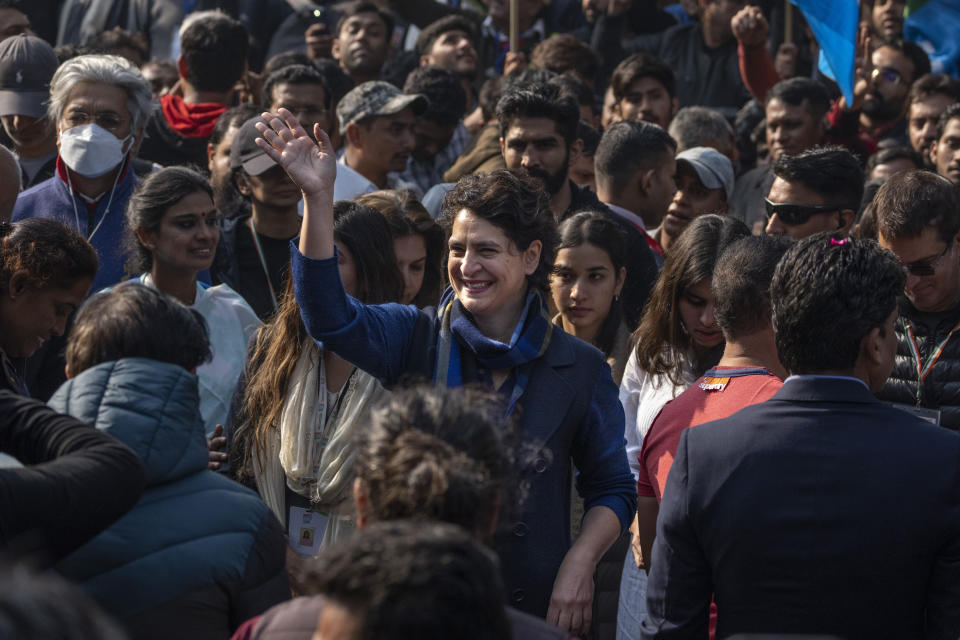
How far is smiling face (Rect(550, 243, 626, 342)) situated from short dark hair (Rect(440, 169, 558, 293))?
4.29 ft

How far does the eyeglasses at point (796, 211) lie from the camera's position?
16.8ft

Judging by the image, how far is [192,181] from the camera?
471 centimetres

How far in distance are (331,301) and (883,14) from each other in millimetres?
7897

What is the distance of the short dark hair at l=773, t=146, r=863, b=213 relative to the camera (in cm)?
515

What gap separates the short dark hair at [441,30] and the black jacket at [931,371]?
5.28 meters

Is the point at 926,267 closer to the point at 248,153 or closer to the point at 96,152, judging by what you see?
the point at 248,153

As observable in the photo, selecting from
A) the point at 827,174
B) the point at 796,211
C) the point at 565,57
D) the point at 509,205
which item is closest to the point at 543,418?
the point at 509,205

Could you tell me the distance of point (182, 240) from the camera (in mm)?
4594

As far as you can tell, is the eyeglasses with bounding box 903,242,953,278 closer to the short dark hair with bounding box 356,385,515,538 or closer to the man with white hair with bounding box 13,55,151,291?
the short dark hair with bounding box 356,385,515,538

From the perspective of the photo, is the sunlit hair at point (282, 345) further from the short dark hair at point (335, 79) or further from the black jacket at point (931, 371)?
the short dark hair at point (335, 79)

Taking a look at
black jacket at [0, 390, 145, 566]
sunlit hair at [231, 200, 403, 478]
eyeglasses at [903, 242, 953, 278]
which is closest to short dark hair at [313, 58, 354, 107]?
sunlit hair at [231, 200, 403, 478]

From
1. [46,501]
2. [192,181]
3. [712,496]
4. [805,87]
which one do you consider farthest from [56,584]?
[805,87]

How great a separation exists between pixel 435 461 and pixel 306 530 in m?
1.80

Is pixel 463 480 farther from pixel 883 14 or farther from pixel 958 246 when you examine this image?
pixel 883 14
